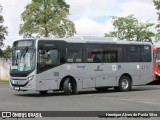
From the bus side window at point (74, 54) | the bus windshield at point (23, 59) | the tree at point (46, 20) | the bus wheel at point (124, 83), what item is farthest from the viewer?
the tree at point (46, 20)

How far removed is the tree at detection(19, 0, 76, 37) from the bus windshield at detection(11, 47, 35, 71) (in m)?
31.4

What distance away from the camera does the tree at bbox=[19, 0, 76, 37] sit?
55469 millimetres

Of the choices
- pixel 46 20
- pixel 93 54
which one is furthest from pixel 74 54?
pixel 46 20

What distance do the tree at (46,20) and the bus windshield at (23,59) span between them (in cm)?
3143

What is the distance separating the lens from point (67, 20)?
57.7m

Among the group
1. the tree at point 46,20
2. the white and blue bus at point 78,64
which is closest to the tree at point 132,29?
the tree at point 46,20

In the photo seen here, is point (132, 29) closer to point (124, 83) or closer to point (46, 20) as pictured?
point (46, 20)

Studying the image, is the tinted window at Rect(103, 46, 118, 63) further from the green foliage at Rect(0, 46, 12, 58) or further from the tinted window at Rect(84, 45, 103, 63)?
the green foliage at Rect(0, 46, 12, 58)

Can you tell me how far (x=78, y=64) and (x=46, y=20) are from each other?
3229 cm

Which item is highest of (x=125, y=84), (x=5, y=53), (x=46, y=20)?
(x=46, y=20)

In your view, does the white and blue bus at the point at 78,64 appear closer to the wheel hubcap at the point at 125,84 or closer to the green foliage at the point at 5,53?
the wheel hubcap at the point at 125,84

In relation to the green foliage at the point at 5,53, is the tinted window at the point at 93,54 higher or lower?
lower

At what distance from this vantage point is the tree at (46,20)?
55469 mm

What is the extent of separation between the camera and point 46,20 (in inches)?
2218
